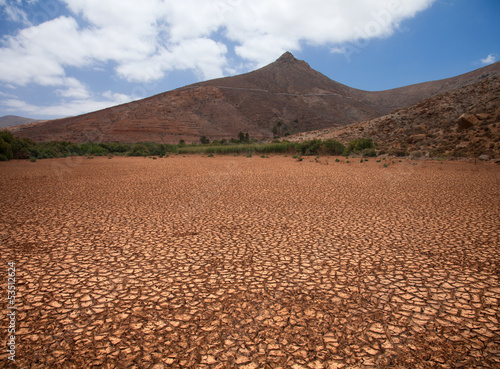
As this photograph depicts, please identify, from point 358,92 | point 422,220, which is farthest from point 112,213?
point 358,92

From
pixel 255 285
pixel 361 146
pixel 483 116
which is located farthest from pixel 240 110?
pixel 255 285

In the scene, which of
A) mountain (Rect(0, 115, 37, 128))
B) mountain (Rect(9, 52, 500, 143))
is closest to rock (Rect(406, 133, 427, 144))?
mountain (Rect(9, 52, 500, 143))

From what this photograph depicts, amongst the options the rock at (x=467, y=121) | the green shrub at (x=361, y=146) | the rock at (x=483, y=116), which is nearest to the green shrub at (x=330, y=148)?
the green shrub at (x=361, y=146)

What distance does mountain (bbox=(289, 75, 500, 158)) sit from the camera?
19.7m

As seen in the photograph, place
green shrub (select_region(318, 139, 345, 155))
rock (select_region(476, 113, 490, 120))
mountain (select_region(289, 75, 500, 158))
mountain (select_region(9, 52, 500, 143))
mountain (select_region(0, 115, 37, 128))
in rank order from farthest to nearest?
mountain (select_region(0, 115, 37, 128)), mountain (select_region(9, 52, 500, 143)), green shrub (select_region(318, 139, 345, 155)), rock (select_region(476, 113, 490, 120)), mountain (select_region(289, 75, 500, 158))

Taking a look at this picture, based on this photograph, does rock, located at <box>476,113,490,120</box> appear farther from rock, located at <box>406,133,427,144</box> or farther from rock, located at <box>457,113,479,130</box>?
rock, located at <box>406,133,427,144</box>

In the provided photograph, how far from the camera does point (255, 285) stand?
3168 mm

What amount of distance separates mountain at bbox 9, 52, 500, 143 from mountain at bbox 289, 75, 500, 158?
29.8 metres

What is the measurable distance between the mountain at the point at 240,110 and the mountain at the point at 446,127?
29.8 metres

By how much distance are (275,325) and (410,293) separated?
1.59 metres

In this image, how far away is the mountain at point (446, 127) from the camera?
19703 mm

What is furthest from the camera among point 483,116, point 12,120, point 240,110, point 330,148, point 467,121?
point 12,120

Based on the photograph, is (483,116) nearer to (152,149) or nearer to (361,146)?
(361,146)

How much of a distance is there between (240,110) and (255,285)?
68.7 m
